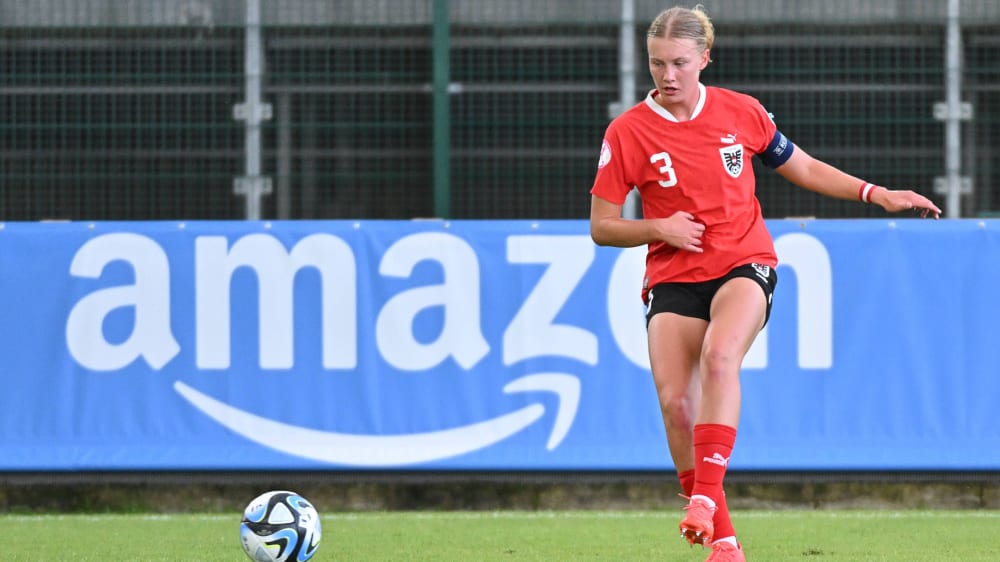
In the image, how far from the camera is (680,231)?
17.3 ft

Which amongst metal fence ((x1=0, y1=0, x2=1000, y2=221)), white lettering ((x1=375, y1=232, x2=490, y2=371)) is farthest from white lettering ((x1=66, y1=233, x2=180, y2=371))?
white lettering ((x1=375, y1=232, x2=490, y2=371))

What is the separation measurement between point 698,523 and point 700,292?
0.82 m

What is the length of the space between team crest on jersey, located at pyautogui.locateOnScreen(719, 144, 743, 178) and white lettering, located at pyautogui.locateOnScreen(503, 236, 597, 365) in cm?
265

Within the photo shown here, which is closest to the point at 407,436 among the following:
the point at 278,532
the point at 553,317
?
the point at 553,317

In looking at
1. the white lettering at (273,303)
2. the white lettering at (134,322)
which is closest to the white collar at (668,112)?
the white lettering at (273,303)

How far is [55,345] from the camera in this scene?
8062 mm

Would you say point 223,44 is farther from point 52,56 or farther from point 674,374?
point 674,374

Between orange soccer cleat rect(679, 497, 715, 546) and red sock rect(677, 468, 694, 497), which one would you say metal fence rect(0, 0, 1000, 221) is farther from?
orange soccer cleat rect(679, 497, 715, 546)

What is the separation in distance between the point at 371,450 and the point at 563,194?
1.68 metres

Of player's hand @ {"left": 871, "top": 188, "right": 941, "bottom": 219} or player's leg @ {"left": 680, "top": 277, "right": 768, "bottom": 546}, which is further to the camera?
player's hand @ {"left": 871, "top": 188, "right": 941, "bottom": 219}

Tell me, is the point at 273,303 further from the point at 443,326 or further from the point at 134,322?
the point at 443,326

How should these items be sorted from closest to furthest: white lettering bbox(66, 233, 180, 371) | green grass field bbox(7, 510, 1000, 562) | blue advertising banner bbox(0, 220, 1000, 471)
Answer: green grass field bbox(7, 510, 1000, 562), blue advertising banner bbox(0, 220, 1000, 471), white lettering bbox(66, 233, 180, 371)

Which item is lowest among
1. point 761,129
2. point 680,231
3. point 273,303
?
point 273,303

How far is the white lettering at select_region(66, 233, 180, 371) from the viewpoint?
805cm
